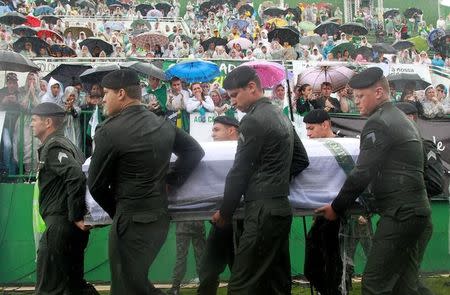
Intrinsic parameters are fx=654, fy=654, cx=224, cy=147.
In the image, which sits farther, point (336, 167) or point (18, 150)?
point (18, 150)

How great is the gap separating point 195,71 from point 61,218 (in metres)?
6.32

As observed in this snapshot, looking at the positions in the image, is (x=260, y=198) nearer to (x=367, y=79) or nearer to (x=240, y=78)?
(x=240, y=78)

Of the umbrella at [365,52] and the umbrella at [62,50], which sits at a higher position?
the umbrella at [62,50]

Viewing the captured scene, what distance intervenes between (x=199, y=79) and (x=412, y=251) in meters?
7.01

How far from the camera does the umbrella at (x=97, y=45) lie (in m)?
16.4

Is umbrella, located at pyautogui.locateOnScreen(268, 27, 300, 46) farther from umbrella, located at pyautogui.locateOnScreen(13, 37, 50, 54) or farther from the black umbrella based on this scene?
the black umbrella

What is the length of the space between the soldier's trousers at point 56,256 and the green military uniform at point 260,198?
1409 millimetres

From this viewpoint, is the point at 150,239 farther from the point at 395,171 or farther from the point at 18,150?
the point at 18,150

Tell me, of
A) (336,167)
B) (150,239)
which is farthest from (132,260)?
(336,167)

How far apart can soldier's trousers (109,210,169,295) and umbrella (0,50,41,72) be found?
709 cm

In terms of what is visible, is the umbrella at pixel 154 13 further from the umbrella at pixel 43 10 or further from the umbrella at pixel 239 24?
the umbrella at pixel 43 10

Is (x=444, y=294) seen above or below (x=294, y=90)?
below

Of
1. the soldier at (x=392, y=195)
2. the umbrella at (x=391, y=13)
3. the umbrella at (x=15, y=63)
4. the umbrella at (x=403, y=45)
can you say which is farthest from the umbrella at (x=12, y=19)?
the umbrella at (x=391, y=13)

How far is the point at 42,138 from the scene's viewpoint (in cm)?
573
